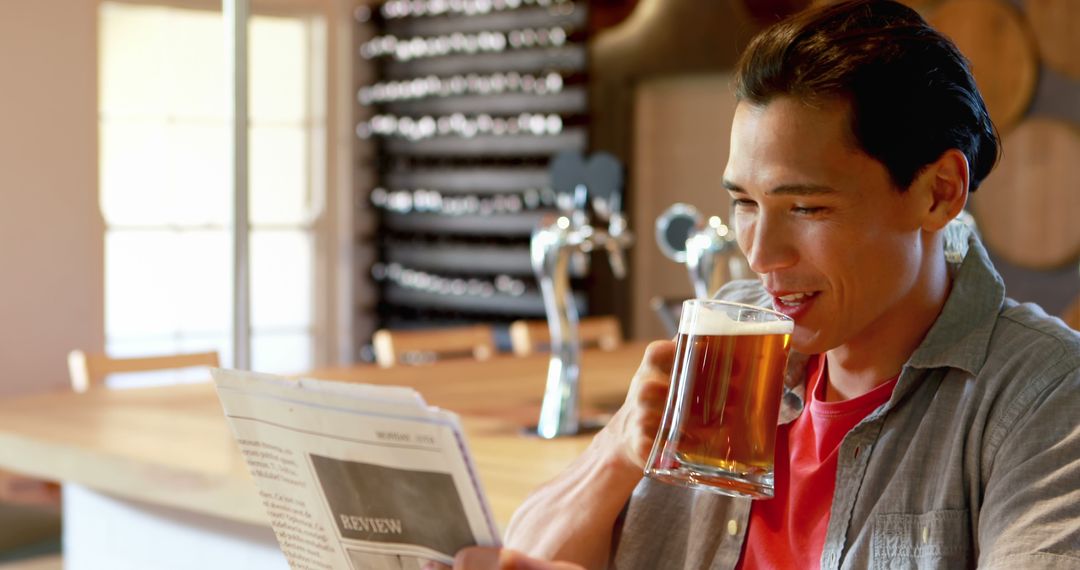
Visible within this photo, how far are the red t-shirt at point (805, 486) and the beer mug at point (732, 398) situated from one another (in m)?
0.12

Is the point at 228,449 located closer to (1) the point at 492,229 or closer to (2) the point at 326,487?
(2) the point at 326,487

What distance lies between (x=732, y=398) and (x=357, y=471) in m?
0.37

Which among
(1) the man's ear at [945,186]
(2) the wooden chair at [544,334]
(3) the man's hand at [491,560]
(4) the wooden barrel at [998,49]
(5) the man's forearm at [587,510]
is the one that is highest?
(4) the wooden barrel at [998,49]

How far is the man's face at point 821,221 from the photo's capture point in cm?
132

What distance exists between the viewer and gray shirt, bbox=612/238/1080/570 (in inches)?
46.9

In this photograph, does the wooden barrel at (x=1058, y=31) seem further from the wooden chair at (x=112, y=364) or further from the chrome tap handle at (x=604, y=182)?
the wooden chair at (x=112, y=364)

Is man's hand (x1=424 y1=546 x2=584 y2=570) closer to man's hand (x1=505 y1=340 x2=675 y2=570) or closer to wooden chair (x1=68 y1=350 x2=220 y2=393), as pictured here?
man's hand (x1=505 y1=340 x2=675 y2=570)

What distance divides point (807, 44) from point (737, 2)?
4.95m

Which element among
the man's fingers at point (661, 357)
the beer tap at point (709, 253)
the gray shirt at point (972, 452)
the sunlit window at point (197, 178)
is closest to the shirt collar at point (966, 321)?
the gray shirt at point (972, 452)

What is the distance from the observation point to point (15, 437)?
2752mm

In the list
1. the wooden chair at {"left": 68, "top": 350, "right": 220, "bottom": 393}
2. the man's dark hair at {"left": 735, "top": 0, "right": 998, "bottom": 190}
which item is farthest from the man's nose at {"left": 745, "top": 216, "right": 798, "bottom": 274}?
the wooden chair at {"left": 68, "top": 350, "right": 220, "bottom": 393}

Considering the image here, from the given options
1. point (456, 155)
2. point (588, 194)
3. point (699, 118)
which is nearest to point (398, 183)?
point (456, 155)

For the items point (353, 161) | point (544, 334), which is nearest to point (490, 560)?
point (544, 334)

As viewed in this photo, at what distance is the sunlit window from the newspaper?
5.39m
